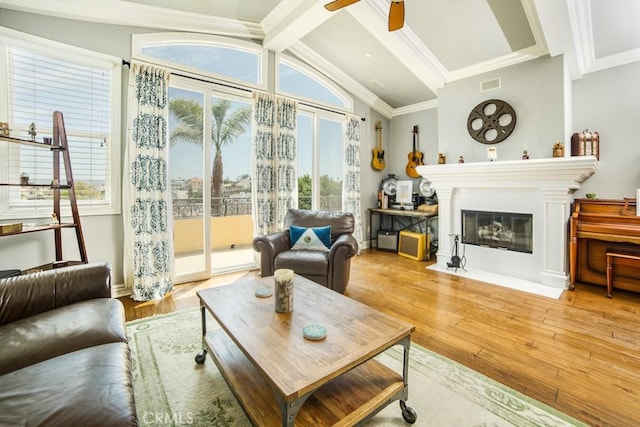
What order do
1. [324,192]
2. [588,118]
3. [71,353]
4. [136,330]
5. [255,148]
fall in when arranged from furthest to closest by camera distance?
[324,192] < [255,148] < [588,118] < [136,330] < [71,353]

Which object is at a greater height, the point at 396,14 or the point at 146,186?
the point at 396,14

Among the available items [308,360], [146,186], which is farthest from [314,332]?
[146,186]

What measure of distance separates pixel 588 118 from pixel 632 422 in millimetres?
3683

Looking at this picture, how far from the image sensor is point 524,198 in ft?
11.8

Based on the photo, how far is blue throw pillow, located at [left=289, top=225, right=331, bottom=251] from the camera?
133 inches

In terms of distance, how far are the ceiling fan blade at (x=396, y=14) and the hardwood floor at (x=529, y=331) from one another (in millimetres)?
2581

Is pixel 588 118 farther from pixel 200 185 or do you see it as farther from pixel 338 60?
pixel 200 185

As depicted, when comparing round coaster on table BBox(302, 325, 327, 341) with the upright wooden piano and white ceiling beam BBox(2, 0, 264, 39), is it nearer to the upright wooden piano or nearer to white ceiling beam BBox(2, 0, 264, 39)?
the upright wooden piano

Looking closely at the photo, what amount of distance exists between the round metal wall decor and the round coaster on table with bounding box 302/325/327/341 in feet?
12.0

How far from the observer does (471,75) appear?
3.98 metres

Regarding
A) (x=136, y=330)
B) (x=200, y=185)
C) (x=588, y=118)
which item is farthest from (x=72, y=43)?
(x=588, y=118)

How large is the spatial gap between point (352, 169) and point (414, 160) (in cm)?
124

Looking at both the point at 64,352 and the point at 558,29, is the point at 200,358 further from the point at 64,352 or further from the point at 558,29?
the point at 558,29

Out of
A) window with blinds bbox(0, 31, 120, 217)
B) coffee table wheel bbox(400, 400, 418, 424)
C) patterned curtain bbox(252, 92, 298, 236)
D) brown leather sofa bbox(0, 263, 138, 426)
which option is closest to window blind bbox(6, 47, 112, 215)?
window with blinds bbox(0, 31, 120, 217)
